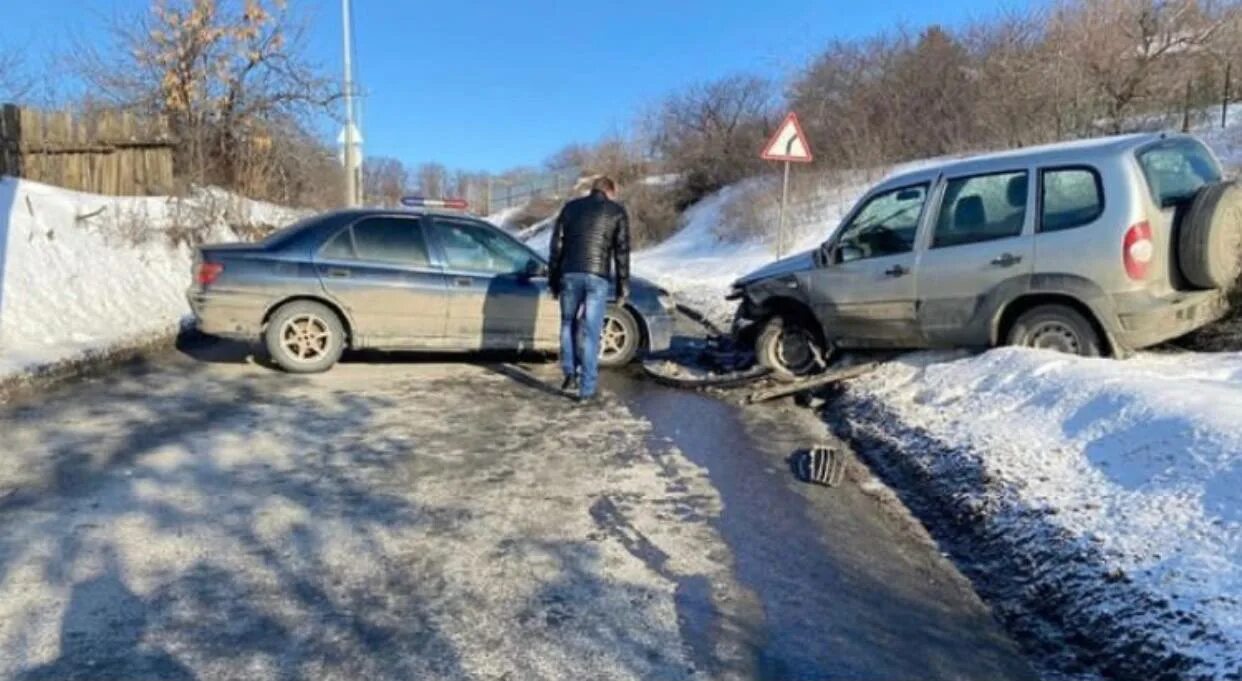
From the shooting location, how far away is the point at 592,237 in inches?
296

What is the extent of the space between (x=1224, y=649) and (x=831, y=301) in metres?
5.16

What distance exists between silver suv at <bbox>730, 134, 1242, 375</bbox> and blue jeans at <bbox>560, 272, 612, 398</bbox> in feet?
6.74

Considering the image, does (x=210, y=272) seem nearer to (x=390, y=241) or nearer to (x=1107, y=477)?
(x=390, y=241)

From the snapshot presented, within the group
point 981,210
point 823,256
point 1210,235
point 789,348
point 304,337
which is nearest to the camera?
point 1210,235

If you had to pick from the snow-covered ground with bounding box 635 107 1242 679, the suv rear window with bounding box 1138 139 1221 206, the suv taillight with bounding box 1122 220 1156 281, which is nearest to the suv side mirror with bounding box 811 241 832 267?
the snow-covered ground with bounding box 635 107 1242 679

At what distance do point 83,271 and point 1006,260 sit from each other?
1065cm

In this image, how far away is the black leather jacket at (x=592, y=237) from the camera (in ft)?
24.7

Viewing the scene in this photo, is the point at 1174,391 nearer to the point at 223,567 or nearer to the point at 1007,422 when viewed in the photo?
the point at 1007,422

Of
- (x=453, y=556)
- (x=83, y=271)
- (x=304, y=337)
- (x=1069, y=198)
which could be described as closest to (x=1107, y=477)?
(x=1069, y=198)

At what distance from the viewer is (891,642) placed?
3.23 metres

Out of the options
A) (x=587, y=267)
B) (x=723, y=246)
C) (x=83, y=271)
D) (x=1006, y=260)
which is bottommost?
(x=83, y=271)

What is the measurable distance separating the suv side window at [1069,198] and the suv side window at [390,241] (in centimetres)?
560

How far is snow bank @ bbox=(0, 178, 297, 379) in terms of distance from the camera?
9055 mm

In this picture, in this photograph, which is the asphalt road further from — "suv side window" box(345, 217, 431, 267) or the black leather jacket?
"suv side window" box(345, 217, 431, 267)
